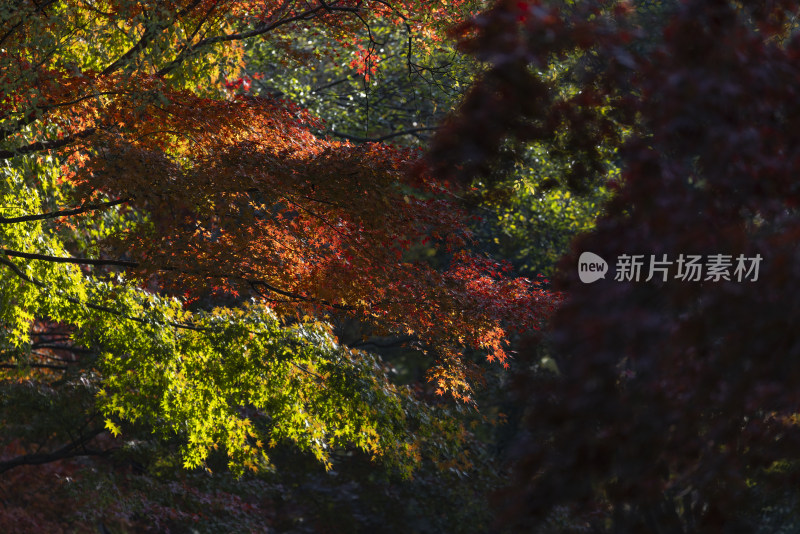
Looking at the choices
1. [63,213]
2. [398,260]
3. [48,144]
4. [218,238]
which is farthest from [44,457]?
[398,260]

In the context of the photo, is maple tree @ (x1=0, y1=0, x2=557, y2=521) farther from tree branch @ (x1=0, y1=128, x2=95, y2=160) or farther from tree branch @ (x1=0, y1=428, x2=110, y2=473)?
tree branch @ (x1=0, y1=428, x2=110, y2=473)

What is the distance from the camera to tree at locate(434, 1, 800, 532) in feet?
8.00

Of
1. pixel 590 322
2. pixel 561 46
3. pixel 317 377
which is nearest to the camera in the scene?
pixel 590 322

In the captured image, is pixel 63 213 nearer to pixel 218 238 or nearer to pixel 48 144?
pixel 48 144

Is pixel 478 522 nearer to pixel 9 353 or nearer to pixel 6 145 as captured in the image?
pixel 9 353

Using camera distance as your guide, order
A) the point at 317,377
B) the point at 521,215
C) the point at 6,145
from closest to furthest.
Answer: the point at 6,145 → the point at 317,377 → the point at 521,215

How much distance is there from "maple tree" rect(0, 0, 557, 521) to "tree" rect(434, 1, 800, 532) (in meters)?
3.68

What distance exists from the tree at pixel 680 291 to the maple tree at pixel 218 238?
368 cm

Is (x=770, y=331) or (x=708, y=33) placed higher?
(x=708, y=33)

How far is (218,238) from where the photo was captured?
26.1ft

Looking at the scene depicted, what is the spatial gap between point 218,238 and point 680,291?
20.0 ft

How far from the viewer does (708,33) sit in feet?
8.52

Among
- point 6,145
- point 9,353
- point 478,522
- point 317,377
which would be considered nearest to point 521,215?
point 478,522

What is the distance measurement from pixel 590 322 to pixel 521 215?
11877 mm
